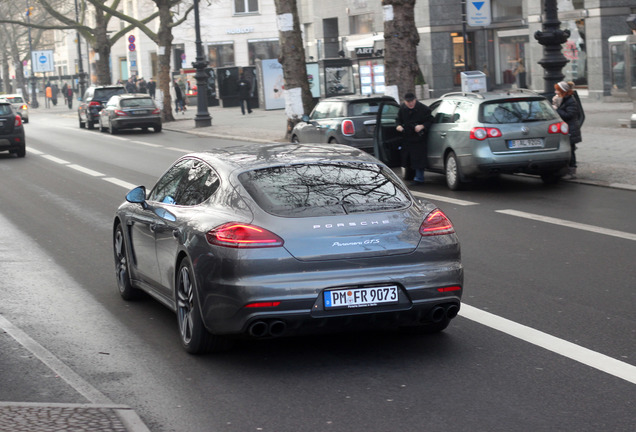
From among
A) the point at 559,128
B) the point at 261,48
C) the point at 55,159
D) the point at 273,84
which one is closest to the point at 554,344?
the point at 559,128

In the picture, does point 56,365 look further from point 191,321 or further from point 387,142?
point 387,142

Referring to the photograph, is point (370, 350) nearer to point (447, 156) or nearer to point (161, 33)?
point (447, 156)

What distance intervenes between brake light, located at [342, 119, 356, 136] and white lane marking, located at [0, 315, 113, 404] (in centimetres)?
1304

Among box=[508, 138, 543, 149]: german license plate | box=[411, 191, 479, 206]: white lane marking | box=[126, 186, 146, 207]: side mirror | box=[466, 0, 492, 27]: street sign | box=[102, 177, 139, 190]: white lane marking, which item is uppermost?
box=[466, 0, 492, 27]: street sign

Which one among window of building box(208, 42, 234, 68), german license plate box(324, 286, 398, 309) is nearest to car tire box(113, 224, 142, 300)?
german license plate box(324, 286, 398, 309)

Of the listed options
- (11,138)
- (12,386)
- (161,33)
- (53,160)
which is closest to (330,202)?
(12,386)

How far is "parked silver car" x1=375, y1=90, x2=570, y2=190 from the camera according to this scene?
52.1ft

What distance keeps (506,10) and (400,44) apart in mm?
28430

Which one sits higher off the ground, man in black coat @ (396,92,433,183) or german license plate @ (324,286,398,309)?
man in black coat @ (396,92,433,183)

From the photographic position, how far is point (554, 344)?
267 inches

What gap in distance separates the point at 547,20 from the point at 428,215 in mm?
14001

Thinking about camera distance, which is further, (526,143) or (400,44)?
(400,44)

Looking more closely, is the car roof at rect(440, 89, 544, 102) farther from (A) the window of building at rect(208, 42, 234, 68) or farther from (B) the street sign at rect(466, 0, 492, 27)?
(A) the window of building at rect(208, 42, 234, 68)

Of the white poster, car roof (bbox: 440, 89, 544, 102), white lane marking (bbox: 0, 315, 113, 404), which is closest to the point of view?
white lane marking (bbox: 0, 315, 113, 404)
